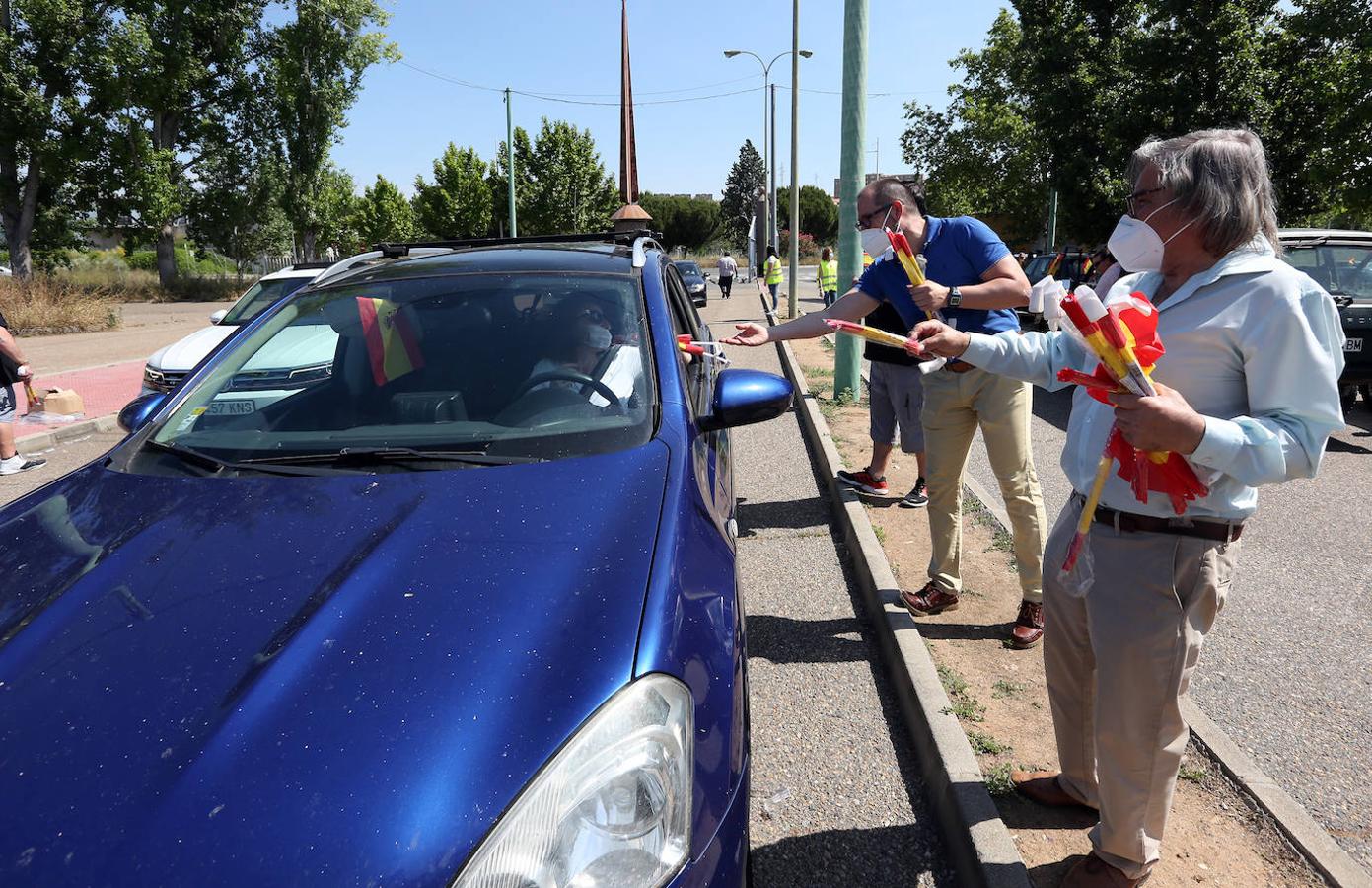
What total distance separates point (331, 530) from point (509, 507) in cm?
41

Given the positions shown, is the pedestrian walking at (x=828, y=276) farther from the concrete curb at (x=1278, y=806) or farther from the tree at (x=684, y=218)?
the tree at (x=684, y=218)

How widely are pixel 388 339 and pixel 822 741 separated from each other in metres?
2.15

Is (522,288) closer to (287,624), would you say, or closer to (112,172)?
(287,624)

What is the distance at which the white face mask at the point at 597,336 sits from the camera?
292cm

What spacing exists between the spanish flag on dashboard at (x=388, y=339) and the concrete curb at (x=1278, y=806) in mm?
2491

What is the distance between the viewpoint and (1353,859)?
252 centimetres

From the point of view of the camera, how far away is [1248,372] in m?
1.92

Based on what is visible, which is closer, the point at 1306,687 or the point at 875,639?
the point at 1306,687

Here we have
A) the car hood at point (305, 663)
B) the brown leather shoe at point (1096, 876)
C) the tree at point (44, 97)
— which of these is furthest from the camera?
the tree at point (44, 97)

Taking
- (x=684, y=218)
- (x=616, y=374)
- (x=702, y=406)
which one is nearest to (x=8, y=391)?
(x=702, y=406)

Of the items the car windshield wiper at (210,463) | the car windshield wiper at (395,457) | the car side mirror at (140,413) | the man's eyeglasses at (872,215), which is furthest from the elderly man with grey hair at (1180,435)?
the car side mirror at (140,413)

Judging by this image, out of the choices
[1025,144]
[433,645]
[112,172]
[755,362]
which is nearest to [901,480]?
[433,645]

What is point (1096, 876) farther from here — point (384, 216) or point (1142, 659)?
point (384, 216)

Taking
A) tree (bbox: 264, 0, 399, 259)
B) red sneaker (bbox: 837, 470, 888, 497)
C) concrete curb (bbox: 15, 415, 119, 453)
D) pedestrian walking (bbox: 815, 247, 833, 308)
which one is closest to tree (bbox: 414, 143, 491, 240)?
tree (bbox: 264, 0, 399, 259)
